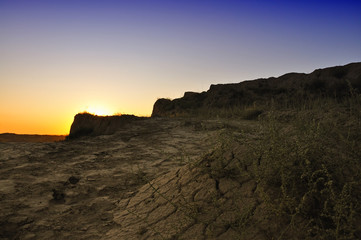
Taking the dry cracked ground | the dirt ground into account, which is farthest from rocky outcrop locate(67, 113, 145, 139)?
the dry cracked ground

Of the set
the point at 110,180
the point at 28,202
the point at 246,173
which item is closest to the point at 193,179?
the point at 246,173

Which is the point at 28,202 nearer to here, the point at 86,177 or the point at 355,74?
the point at 86,177

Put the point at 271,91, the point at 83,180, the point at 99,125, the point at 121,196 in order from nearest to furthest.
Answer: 1. the point at 121,196
2. the point at 83,180
3. the point at 99,125
4. the point at 271,91

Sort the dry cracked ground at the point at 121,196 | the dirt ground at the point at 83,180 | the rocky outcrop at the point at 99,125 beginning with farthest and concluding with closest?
the rocky outcrop at the point at 99,125, the dirt ground at the point at 83,180, the dry cracked ground at the point at 121,196

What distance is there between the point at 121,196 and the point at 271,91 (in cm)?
1464

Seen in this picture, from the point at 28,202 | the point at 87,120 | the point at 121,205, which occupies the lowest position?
the point at 121,205

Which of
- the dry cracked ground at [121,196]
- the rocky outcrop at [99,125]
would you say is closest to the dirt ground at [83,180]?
the dry cracked ground at [121,196]

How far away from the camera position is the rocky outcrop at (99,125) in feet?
22.5

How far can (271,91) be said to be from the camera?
15.9m

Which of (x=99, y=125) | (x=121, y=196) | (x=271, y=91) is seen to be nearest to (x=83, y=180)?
(x=121, y=196)

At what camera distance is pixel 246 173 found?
2.08 m

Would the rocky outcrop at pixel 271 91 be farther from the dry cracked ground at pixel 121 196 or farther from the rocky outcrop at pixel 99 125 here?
the dry cracked ground at pixel 121 196

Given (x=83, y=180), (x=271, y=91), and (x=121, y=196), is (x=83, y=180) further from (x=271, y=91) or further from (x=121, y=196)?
(x=271, y=91)

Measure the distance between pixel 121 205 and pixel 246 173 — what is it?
1.37m
